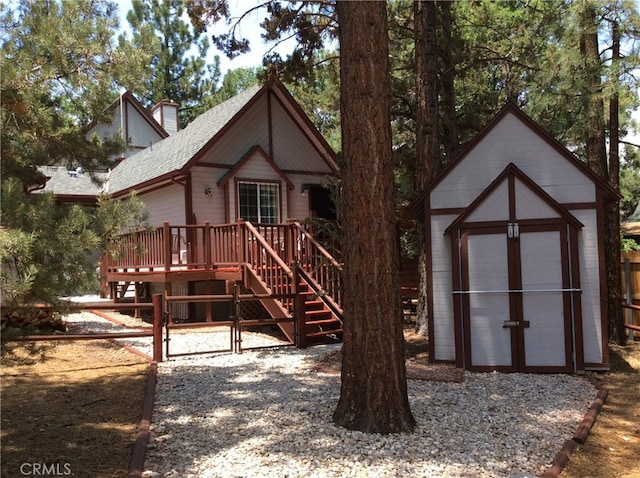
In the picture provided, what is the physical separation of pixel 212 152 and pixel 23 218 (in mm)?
10076

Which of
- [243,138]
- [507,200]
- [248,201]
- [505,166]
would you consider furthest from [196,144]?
[507,200]

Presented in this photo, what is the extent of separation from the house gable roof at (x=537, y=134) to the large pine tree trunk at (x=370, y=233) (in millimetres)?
3197

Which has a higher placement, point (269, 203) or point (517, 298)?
point (269, 203)

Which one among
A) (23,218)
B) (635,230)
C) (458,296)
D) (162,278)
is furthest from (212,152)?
(635,230)

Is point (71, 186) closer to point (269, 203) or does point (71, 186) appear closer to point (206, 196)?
point (206, 196)

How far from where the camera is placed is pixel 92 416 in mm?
5660

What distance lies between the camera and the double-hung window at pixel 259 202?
46.4 feet

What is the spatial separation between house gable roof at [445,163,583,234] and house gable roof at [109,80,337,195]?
7.57 m

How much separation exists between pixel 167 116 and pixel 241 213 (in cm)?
1333

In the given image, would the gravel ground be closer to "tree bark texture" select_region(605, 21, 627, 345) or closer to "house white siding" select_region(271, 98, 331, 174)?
"tree bark texture" select_region(605, 21, 627, 345)

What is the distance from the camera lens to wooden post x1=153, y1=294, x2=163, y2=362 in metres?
8.05

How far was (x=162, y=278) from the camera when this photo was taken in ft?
40.1

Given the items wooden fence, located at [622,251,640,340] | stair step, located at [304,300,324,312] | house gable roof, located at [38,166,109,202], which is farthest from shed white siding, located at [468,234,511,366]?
house gable roof, located at [38,166,109,202]

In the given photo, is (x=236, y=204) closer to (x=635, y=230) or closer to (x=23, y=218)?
(x=23, y=218)
